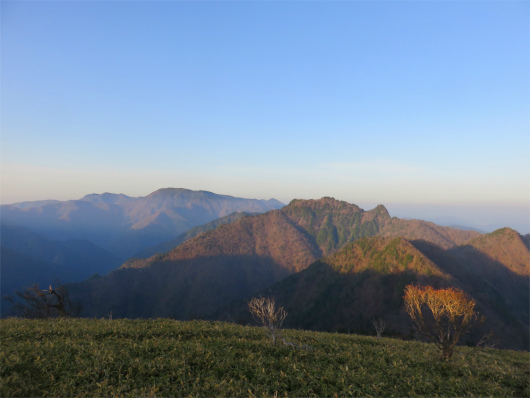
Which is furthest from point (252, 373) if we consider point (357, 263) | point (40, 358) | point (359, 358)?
point (357, 263)

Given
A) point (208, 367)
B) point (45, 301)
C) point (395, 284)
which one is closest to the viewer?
point (208, 367)

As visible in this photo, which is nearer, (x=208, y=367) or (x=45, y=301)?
(x=208, y=367)

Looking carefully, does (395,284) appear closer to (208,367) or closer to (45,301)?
(208,367)

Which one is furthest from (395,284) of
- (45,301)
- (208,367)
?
(45,301)

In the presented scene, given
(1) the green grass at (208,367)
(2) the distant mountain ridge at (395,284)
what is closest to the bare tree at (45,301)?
(1) the green grass at (208,367)

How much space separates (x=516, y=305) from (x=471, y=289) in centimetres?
5217

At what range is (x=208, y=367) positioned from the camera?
1479 cm

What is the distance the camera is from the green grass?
501 inches

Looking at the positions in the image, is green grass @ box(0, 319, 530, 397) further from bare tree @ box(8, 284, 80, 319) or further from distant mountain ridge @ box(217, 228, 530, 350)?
distant mountain ridge @ box(217, 228, 530, 350)

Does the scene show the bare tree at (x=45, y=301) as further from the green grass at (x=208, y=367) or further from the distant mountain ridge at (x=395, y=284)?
the distant mountain ridge at (x=395, y=284)

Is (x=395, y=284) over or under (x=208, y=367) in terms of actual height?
under

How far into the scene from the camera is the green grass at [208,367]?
12719 mm

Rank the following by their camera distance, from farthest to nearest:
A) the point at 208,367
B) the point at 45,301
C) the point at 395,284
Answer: the point at 395,284, the point at 45,301, the point at 208,367

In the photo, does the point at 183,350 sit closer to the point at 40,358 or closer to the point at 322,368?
the point at 40,358
